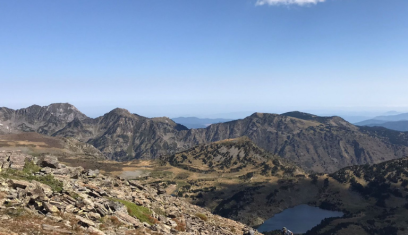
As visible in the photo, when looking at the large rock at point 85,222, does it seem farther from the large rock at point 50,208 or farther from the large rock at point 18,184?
the large rock at point 18,184

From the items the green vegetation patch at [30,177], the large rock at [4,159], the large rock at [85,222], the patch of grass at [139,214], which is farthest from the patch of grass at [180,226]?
the large rock at [4,159]

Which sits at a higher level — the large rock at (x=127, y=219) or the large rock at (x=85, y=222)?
the large rock at (x=85, y=222)

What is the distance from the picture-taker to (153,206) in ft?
138

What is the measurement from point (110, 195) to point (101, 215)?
10705mm

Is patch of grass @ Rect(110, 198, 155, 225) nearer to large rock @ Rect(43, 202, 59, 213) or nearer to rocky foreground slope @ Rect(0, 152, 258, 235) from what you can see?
rocky foreground slope @ Rect(0, 152, 258, 235)

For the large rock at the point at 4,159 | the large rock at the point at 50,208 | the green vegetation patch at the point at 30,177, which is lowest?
the large rock at the point at 50,208

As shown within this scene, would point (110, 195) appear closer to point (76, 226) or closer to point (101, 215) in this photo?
point (101, 215)

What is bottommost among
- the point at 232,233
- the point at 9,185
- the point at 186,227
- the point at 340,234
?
the point at 340,234

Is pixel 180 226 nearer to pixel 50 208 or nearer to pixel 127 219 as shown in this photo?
pixel 127 219

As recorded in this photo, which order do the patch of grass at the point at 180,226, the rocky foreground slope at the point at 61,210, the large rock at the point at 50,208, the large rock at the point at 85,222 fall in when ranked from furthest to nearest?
the patch of grass at the point at 180,226
the large rock at the point at 50,208
the large rock at the point at 85,222
the rocky foreground slope at the point at 61,210

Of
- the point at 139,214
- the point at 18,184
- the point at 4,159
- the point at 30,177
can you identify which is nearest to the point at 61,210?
the point at 18,184

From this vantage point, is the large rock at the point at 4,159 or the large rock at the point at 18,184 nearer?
the large rock at the point at 18,184

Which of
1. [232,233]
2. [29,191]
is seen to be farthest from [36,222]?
[232,233]

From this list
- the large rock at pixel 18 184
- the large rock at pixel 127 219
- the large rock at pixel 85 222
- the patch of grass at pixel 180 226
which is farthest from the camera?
the patch of grass at pixel 180 226
